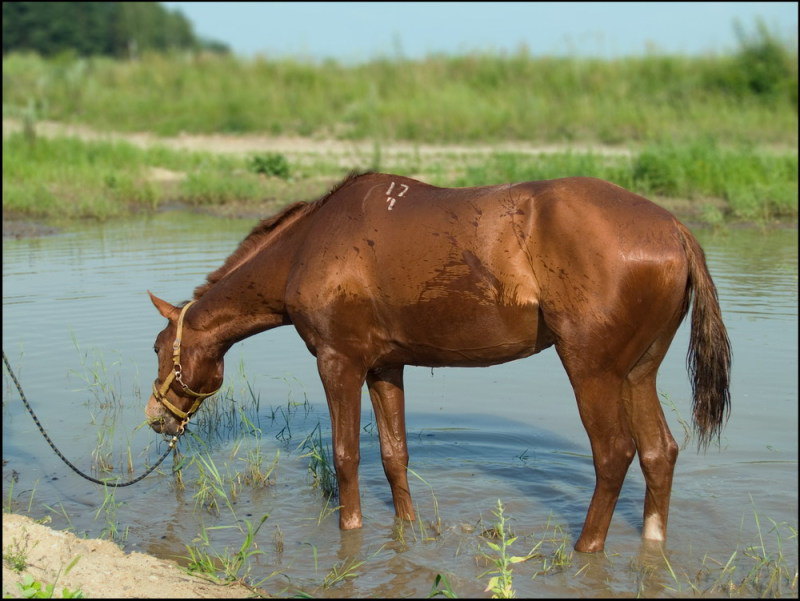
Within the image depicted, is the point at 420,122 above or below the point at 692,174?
above

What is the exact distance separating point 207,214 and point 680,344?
9471mm

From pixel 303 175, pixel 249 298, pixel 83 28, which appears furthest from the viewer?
pixel 83 28

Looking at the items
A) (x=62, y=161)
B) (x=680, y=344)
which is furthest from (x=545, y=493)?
(x=62, y=161)

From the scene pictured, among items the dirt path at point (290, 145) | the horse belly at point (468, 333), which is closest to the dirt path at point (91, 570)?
the horse belly at point (468, 333)

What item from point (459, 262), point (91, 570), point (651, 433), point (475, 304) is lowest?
point (91, 570)

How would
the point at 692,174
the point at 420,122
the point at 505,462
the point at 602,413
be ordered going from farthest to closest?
the point at 420,122 → the point at 692,174 → the point at 505,462 → the point at 602,413

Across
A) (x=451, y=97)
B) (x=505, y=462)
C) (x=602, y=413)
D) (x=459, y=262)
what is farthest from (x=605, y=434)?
(x=451, y=97)

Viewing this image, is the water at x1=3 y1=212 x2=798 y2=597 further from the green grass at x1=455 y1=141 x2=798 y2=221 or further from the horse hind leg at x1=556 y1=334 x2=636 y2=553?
the green grass at x1=455 y1=141 x2=798 y2=221

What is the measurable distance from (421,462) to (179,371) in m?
1.82

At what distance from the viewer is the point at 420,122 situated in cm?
2161

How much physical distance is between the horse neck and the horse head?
0.07m

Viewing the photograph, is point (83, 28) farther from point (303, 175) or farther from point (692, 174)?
point (692, 174)

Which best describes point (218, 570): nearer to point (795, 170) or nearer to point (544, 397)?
point (544, 397)

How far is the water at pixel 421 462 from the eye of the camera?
17.0ft
